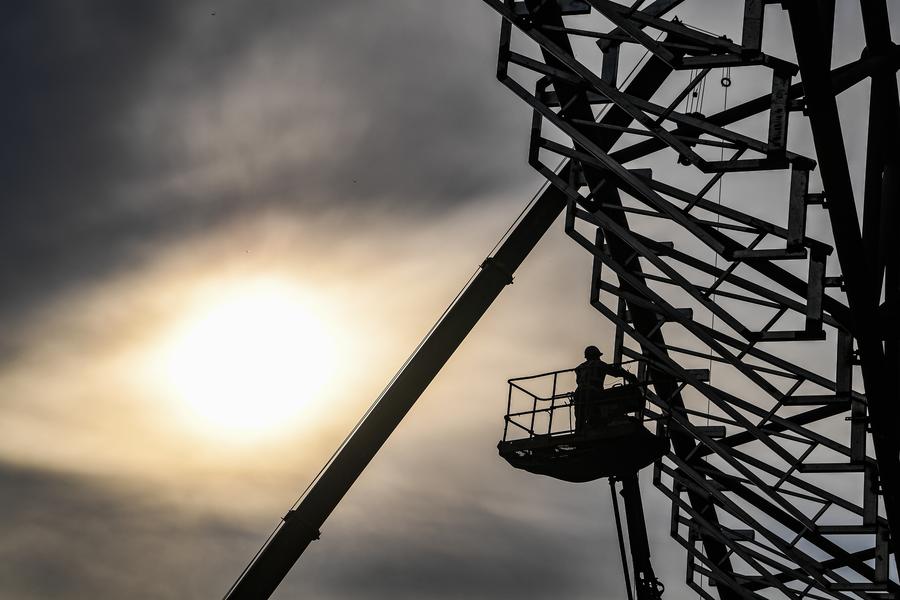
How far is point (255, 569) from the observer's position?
63.7ft

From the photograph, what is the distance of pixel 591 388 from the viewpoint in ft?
62.3

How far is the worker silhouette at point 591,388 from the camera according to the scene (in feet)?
61.7

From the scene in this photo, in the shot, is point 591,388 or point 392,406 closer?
point 591,388

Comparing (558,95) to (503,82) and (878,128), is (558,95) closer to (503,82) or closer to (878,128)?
(503,82)

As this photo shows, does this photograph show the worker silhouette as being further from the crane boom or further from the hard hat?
the crane boom

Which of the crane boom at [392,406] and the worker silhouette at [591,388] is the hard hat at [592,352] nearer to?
the worker silhouette at [591,388]

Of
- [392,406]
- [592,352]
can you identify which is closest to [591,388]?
[592,352]

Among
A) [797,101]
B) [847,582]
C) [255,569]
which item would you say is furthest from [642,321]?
[255,569]

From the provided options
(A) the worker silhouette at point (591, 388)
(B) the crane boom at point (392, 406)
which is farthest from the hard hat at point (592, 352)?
(B) the crane boom at point (392, 406)

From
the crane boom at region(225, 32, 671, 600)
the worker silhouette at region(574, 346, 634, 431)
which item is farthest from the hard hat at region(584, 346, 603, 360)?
the crane boom at region(225, 32, 671, 600)

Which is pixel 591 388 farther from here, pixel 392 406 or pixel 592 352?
pixel 392 406

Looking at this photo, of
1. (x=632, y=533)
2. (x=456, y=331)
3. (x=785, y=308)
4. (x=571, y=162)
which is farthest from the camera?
(x=632, y=533)

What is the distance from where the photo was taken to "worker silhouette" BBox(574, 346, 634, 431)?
18.8 m

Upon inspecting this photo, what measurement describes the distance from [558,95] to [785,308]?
4.65 metres
